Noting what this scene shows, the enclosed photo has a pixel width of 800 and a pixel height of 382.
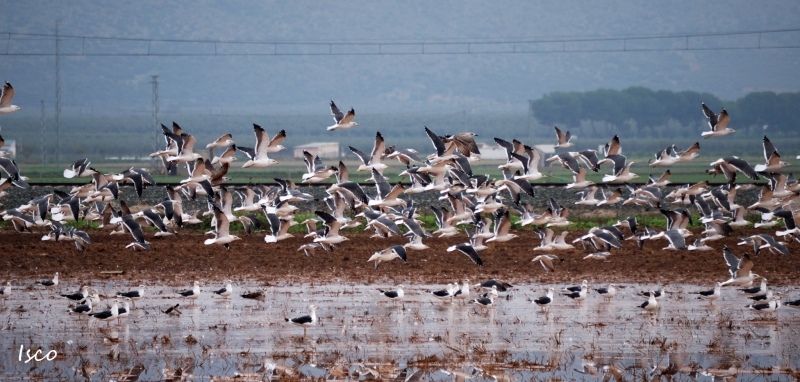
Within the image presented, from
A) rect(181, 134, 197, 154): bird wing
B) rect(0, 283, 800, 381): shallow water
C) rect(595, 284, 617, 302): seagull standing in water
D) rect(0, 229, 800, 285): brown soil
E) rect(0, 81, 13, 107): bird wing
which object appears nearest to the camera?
rect(0, 283, 800, 381): shallow water

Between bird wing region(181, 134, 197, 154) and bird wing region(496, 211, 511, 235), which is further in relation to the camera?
bird wing region(496, 211, 511, 235)

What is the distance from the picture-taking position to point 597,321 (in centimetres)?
1413

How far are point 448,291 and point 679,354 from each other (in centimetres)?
489

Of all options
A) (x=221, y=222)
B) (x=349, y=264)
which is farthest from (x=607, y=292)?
(x=221, y=222)

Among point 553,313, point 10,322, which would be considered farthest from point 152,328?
point 553,313

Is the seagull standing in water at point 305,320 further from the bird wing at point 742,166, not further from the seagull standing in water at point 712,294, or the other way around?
the bird wing at point 742,166

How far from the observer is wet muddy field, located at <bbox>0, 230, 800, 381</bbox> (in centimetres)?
1090

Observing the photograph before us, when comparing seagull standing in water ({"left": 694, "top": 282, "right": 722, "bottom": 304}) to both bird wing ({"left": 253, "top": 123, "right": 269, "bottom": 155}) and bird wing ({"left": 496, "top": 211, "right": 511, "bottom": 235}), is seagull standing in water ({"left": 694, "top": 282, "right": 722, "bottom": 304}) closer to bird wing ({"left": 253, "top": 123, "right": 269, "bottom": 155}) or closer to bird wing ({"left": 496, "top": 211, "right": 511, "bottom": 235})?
bird wing ({"left": 496, "top": 211, "right": 511, "bottom": 235})

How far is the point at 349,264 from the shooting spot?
69.3 ft

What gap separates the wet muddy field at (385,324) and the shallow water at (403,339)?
0.03 metres

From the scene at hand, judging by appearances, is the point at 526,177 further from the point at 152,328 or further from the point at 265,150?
the point at 152,328

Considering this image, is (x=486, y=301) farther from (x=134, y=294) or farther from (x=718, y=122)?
(x=718, y=122)

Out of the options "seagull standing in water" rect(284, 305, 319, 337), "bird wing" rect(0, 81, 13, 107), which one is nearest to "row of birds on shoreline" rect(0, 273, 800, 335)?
"seagull standing in water" rect(284, 305, 319, 337)

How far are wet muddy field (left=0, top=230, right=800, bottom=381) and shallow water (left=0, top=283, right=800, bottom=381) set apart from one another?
3 cm
